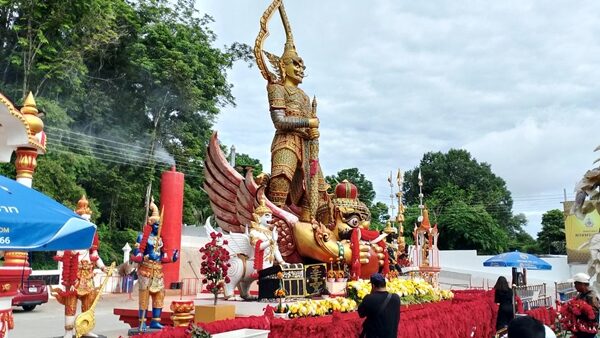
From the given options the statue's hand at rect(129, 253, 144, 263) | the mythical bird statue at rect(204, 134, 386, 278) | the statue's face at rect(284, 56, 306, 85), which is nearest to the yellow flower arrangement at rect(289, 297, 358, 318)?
the statue's hand at rect(129, 253, 144, 263)

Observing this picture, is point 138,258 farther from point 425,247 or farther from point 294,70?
point 425,247

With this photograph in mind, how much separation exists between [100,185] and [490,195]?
37.3 metres

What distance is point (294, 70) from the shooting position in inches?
613

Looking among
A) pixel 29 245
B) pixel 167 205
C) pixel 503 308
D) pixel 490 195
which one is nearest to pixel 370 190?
pixel 490 195

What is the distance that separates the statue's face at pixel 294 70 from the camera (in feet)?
51.1

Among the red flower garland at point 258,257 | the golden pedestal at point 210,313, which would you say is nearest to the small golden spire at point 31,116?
the golden pedestal at point 210,313

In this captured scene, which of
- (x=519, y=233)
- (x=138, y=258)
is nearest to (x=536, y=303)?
(x=138, y=258)

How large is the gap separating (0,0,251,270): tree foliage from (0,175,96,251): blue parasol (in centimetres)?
1734

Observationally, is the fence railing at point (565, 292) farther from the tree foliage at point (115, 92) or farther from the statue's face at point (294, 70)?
the tree foliage at point (115, 92)

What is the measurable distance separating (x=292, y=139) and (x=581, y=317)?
9940mm

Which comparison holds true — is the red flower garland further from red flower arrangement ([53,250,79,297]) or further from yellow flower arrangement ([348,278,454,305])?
red flower arrangement ([53,250,79,297])

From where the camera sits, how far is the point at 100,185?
26.6 meters

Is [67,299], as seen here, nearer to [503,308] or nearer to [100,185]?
[503,308]

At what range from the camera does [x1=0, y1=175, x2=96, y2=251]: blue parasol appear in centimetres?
432
